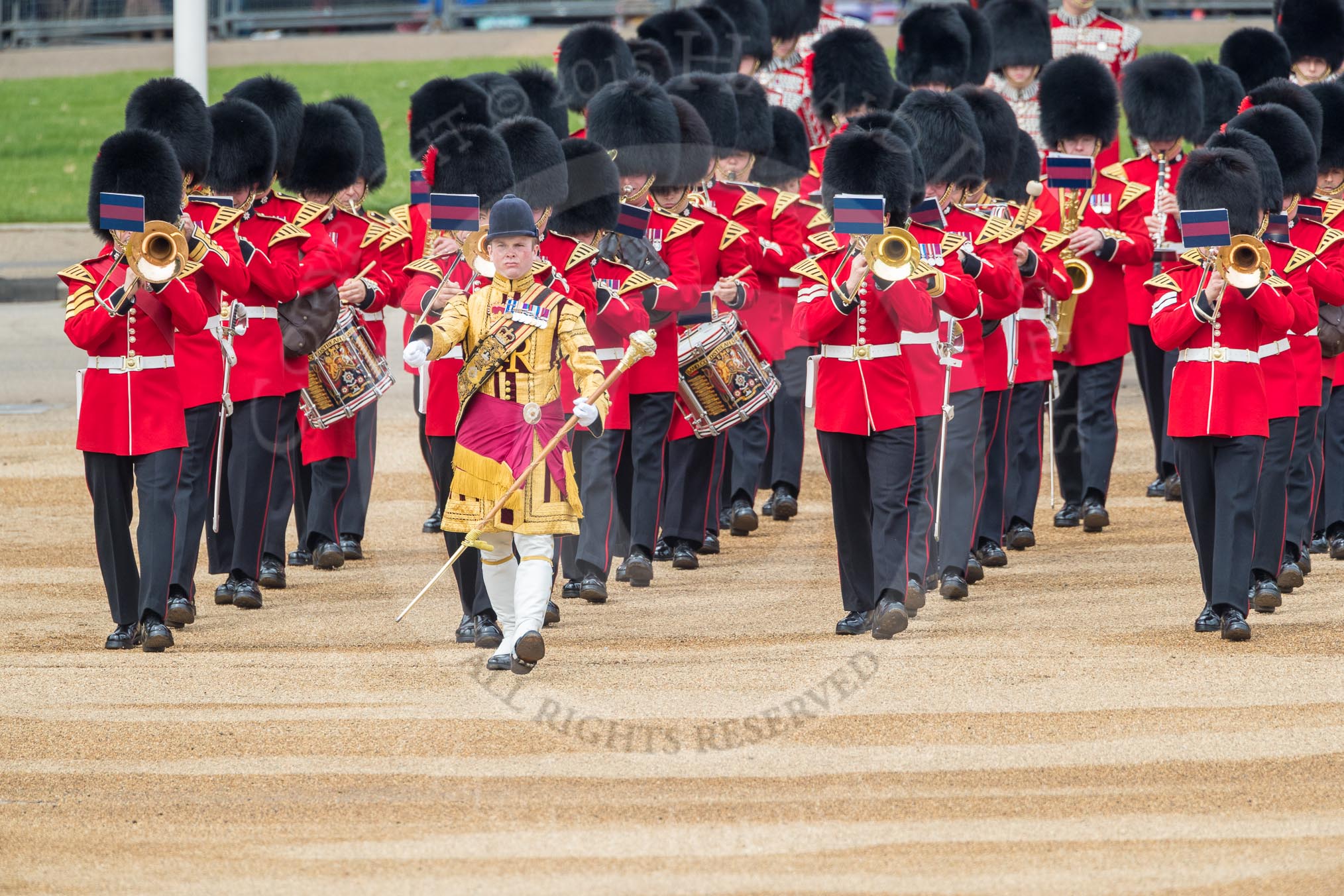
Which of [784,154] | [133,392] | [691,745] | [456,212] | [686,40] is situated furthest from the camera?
[686,40]

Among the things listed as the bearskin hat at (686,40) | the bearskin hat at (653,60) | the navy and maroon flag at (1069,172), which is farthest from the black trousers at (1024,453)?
the bearskin hat at (686,40)

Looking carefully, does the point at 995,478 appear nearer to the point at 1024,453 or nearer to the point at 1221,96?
the point at 1024,453

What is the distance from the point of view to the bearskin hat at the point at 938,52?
1000 centimetres

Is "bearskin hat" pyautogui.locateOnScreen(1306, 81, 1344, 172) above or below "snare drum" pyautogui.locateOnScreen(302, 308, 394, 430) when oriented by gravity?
above

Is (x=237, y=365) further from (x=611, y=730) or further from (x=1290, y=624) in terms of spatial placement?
(x=1290, y=624)

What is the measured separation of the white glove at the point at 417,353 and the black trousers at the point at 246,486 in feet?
4.88

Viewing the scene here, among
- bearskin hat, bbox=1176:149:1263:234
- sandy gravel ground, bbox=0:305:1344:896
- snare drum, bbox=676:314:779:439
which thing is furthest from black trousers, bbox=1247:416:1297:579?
snare drum, bbox=676:314:779:439

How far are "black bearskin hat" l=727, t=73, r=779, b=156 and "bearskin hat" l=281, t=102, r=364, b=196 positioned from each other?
158cm

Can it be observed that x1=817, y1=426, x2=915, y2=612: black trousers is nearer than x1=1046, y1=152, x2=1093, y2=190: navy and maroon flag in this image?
Yes

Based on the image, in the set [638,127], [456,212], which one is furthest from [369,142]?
[456,212]

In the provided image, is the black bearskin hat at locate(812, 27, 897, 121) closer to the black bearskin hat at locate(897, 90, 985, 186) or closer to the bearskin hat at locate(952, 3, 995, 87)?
the bearskin hat at locate(952, 3, 995, 87)

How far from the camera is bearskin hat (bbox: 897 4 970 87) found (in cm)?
1000

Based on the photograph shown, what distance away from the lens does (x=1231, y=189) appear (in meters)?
6.45

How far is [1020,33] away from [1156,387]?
219 centimetres
